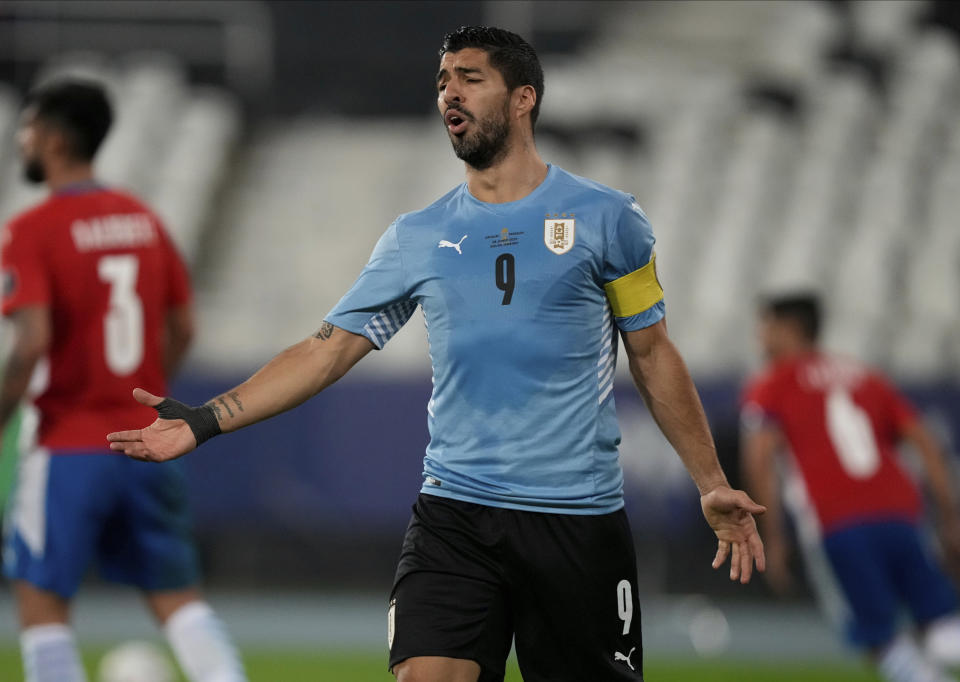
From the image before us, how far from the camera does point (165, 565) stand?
572 centimetres

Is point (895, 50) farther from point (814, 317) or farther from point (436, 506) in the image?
point (436, 506)

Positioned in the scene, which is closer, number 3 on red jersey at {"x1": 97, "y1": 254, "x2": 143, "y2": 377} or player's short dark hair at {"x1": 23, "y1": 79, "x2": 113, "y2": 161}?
number 3 on red jersey at {"x1": 97, "y1": 254, "x2": 143, "y2": 377}

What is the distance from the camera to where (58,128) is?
19.4 ft

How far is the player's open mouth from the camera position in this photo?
4.42 m

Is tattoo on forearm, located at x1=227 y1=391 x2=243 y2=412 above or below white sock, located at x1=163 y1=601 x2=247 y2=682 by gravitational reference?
above

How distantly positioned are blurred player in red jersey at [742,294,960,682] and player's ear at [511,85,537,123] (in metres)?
3.85

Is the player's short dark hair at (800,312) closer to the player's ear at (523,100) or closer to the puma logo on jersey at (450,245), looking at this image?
the player's ear at (523,100)

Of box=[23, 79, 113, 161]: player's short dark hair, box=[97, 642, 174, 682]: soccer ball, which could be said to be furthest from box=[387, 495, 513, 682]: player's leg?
box=[97, 642, 174, 682]: soccer ball

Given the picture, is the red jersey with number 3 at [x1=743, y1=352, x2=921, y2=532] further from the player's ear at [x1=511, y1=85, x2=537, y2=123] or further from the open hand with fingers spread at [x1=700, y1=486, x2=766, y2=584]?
the player's ear at [x1=511, y1=85, x2=537, y2=123]

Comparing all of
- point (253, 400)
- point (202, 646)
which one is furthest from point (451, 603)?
point (202, 646)

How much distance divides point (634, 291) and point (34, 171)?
2.82m

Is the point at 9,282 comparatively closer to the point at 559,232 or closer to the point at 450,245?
the point at 450,245

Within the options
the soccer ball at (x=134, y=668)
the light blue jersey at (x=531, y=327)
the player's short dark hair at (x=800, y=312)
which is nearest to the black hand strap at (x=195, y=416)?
the light blue jersey at (x=531, y=327)

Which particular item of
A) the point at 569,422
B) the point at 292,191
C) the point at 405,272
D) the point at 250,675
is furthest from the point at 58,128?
the point at 292,191
